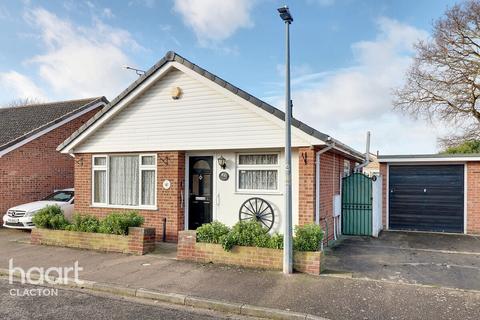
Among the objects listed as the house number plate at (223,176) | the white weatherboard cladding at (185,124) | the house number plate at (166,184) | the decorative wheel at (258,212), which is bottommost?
the decorative wheel at (258,212)

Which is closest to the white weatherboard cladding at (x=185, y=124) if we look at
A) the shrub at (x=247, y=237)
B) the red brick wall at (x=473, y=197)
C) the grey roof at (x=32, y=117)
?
the shrub at (x=247, y=237)

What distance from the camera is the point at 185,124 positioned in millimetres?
9625

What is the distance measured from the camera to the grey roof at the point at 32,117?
14453 mm

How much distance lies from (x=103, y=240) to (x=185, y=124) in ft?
11.5

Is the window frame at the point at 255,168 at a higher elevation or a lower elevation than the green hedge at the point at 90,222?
higher

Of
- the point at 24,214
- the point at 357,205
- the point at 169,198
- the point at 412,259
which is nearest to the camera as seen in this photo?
the point at 412,259

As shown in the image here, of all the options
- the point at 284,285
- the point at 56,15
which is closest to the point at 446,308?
the point at 284,285

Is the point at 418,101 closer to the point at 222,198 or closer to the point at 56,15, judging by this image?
the point at 222,198

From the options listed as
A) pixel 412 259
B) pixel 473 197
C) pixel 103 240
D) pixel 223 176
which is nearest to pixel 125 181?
pixel 103 240

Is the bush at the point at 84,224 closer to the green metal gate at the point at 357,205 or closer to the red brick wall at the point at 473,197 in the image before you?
the green metal gate at the point at 357,205

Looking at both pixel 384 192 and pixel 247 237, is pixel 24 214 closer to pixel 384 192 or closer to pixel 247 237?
pixel 247 237

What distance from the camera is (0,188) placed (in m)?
13.3

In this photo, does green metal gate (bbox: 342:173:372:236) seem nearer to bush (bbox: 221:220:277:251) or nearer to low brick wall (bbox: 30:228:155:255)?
bush (bbox: 221:220:277:251)

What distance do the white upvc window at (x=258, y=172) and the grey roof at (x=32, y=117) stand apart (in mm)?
9395
